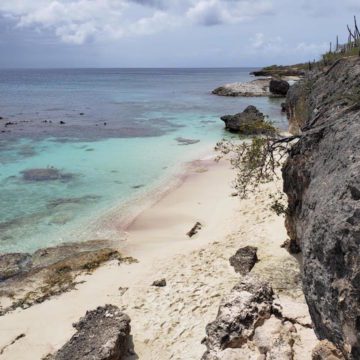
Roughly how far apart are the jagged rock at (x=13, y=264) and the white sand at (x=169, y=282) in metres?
3.04

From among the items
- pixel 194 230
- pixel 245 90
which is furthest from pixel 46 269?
pixel 245 90

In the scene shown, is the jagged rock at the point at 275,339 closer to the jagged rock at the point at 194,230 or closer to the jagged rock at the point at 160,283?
the jagged rock at the point at 160,283

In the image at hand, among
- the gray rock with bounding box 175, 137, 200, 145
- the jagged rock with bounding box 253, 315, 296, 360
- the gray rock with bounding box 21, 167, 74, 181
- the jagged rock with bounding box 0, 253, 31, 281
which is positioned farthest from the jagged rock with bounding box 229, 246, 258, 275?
the gray rock with bounding box 175, 137, 200, 145

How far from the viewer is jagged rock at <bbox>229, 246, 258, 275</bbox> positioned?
13.4 m

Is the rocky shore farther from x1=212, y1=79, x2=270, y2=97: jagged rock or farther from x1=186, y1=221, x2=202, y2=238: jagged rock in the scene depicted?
x1=212, y1=79, x2=270, y2=97: jagged rock

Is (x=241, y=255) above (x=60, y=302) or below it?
above

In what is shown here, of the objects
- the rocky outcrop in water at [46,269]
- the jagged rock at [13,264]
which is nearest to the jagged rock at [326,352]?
the rocky outcrop in water at [46,269]

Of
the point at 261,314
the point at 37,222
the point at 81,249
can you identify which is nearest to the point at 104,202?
the point at 37,222

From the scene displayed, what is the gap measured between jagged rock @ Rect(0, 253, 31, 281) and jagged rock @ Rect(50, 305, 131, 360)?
578 centimetres

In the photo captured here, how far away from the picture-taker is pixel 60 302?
1316 centimetres

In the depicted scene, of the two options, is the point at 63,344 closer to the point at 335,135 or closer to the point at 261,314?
the point at 261,314

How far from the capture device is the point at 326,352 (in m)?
7.29

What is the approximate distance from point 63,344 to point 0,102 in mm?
75818

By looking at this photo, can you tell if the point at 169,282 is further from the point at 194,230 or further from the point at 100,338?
the point at 194,230
